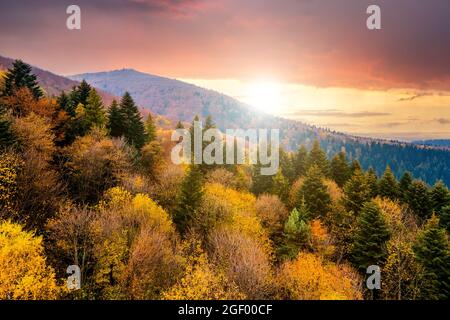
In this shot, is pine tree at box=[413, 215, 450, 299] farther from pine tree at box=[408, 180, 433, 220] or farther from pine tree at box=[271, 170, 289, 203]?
pine tree at box=[408, 180, 433, 220]

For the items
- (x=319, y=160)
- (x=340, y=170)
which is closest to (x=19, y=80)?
(x=319, y=160)

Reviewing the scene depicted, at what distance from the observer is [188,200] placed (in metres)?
47.2

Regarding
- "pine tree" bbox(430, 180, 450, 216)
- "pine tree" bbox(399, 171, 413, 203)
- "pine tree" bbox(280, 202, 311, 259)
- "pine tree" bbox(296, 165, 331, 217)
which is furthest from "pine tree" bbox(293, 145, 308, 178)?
"pine tree" bbox(280, 202, 311, 259)

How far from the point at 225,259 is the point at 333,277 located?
11.4 meters

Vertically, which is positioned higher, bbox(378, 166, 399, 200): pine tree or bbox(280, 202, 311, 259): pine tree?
bbox(378, 166, 399, 200): pine tree

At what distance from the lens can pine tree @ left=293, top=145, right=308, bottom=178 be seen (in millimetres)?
73938

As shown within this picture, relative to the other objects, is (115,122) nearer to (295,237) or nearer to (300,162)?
(295,237)

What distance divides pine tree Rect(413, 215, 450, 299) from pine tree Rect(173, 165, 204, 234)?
90.1 feet

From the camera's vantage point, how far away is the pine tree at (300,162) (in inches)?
2911

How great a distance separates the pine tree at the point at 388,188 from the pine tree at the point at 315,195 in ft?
48.5

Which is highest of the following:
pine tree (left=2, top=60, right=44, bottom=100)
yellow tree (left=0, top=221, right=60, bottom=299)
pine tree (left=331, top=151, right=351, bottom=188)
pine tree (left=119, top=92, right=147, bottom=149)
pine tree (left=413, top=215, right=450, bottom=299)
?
pine tree (left=2, top=60, right=44, bottom=100)

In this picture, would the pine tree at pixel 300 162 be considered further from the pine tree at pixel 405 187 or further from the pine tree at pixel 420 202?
the pine tree at pixel 420 202

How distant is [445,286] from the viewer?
36.5m
